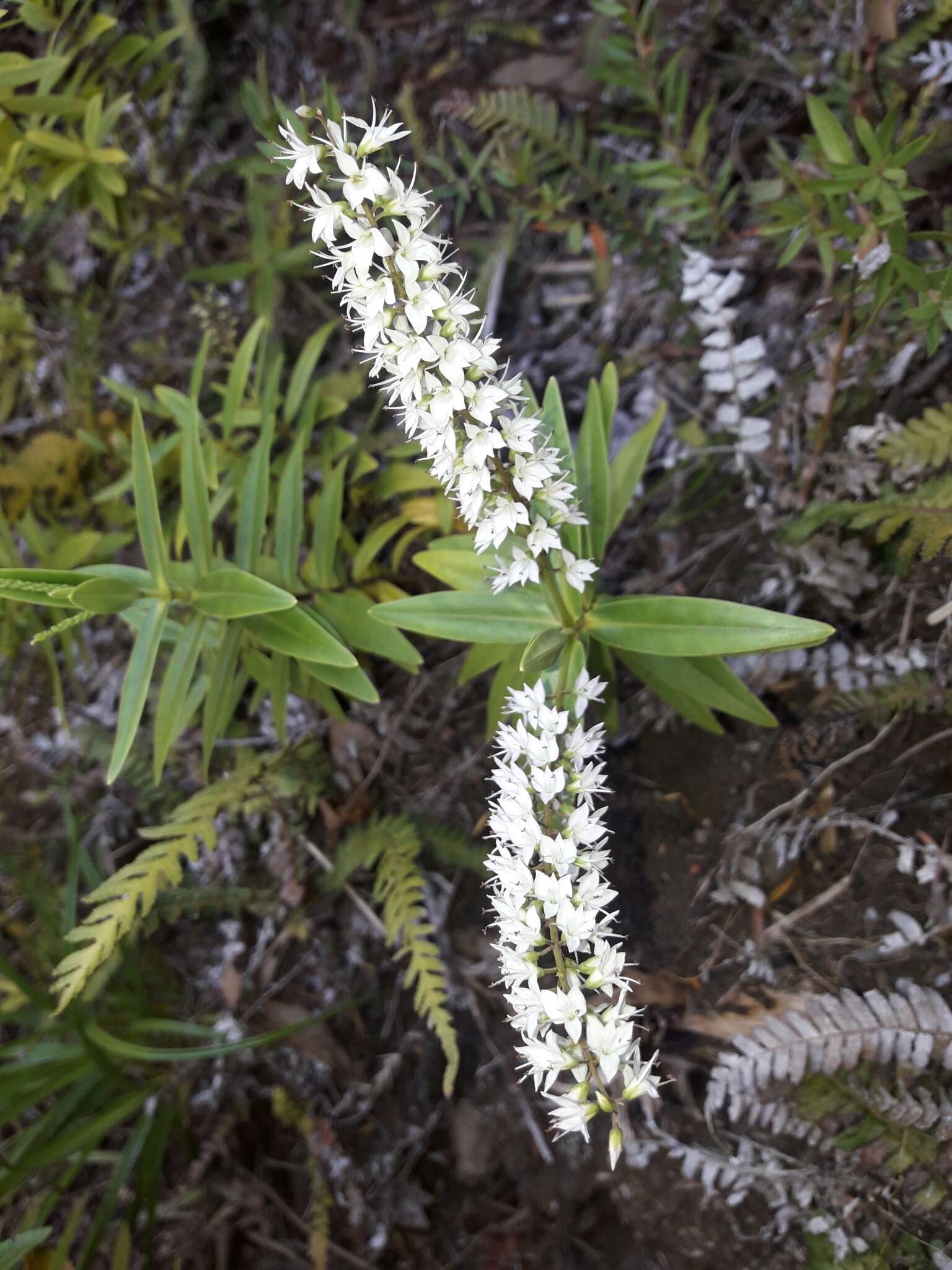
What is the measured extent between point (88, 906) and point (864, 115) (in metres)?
5.34

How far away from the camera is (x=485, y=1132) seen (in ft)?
12.7

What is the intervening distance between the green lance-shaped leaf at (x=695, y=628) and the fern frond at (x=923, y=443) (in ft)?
2.69

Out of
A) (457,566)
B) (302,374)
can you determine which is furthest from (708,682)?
(302,374)

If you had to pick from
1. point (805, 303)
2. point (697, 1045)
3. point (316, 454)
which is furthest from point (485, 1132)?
point (805, 303)

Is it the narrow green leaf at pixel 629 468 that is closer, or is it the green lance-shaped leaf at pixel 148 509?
the green lance-shaped leaf at pixel 148 509

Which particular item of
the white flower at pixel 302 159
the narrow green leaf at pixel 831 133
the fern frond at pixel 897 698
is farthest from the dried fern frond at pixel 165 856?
the narrow green leaf at pixel 831 133

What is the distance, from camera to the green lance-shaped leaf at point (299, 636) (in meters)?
2.84

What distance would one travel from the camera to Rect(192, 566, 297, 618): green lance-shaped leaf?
8.89ft

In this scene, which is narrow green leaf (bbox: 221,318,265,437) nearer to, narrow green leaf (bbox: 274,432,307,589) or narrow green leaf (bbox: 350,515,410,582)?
narrow green leaf (bbox: 274,432,307,589)

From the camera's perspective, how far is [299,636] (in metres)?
2.96

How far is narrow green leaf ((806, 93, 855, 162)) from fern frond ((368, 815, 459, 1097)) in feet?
10.3

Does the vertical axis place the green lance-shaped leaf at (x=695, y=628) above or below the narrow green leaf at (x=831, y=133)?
below

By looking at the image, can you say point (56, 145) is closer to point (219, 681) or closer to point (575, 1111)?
point (219, 681)

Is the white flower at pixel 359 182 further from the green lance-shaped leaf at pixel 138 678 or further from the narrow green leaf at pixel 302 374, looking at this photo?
the narrow green leaf at pixel 302 374
